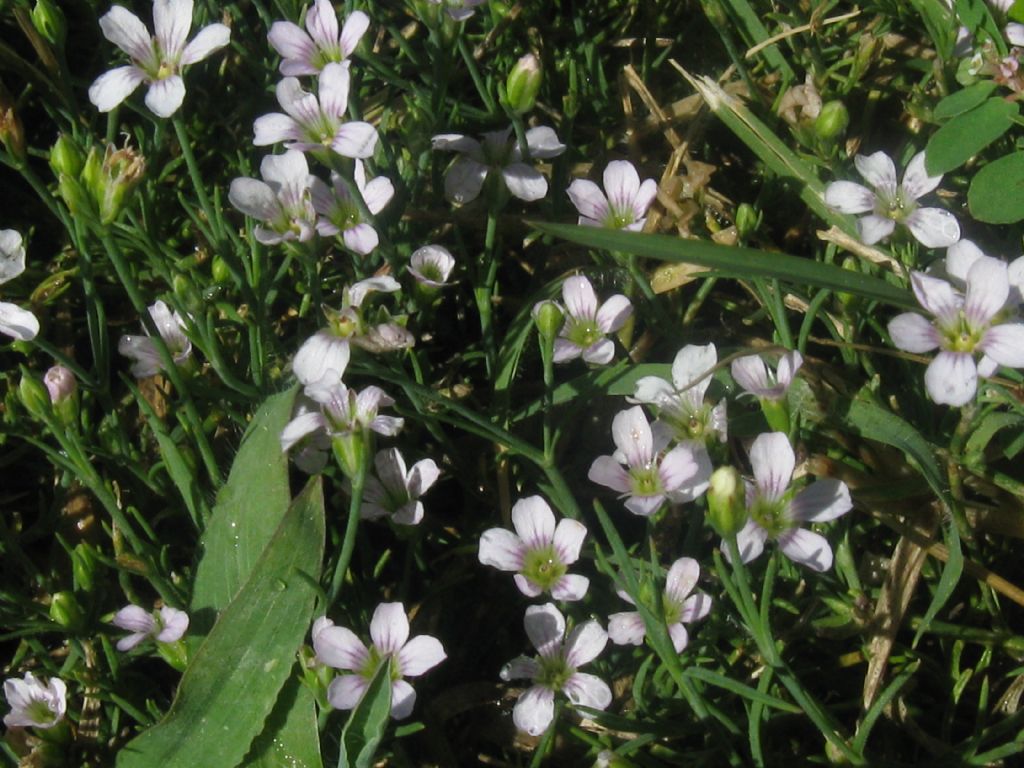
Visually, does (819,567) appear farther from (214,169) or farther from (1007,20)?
(214,169)

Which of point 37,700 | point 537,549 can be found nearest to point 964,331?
point 537,549

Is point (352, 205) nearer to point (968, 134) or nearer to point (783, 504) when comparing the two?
point (783, 504)

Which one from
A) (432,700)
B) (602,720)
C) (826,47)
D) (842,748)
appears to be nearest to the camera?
(842,748)

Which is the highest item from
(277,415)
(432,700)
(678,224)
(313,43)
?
(313,43)

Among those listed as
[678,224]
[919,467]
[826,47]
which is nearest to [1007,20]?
[826,47]

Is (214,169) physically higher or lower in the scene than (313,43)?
lower

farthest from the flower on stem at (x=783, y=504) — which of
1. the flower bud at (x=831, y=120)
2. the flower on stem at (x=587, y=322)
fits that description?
the flower bud at (x=831, y=120)
